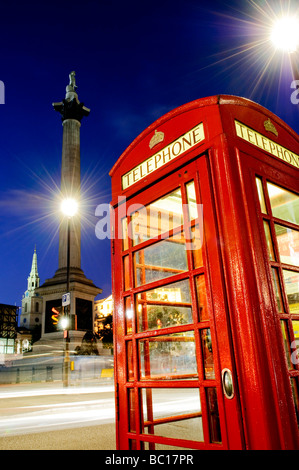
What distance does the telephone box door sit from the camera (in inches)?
89.1

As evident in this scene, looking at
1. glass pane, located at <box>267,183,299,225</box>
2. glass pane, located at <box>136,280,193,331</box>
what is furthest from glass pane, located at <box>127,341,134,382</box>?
glass pane, located at <box>267,183,299,225</box>

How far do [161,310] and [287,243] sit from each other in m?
1.37

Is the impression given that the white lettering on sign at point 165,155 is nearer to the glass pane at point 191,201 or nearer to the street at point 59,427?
the glass pane at point 191,201

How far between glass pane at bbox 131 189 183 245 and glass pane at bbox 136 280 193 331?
0.56 metres

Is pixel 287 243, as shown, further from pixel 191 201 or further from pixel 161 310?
pixel 161 310

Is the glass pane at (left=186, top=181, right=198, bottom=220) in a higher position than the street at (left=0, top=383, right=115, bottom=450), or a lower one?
higher

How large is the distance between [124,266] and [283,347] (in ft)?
5.31

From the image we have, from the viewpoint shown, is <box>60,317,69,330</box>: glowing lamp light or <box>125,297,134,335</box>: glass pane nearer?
<box>125,297,134,335</box>: glass pane

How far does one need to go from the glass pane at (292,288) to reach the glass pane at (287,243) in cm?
14

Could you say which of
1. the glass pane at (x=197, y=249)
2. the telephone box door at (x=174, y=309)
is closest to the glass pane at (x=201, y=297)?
the telephone box door at (x=174, y=309)

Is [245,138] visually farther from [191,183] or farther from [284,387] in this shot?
[284,387]

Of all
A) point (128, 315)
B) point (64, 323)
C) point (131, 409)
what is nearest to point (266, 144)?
point (128, 315)

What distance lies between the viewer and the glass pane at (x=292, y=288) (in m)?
2.71

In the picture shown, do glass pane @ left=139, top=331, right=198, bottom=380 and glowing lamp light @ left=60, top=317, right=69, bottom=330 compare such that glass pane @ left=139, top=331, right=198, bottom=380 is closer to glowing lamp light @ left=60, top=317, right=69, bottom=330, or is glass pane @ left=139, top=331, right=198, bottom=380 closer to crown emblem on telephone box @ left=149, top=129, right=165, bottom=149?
crown emblem on telephone box @ left=149, top=129, right=165, bottom=149
